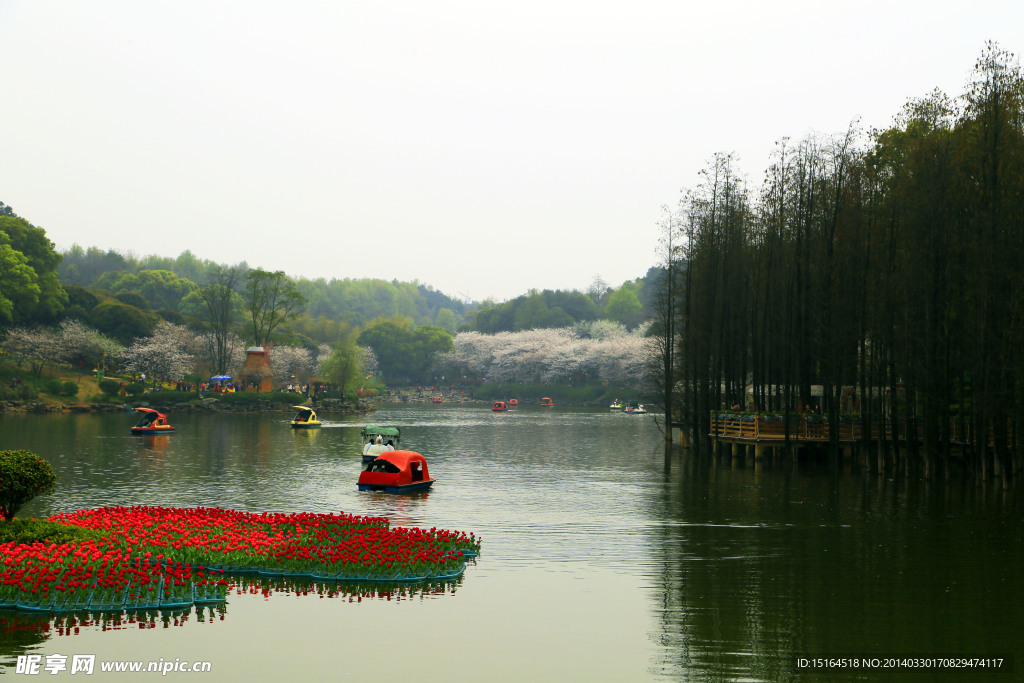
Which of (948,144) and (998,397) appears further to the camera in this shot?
(948,144)

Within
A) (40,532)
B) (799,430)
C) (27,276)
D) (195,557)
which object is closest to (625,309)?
(27,276)

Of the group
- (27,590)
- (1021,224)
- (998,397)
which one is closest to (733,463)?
(998,397)

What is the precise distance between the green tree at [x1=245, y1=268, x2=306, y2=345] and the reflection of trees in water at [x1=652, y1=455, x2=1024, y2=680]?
9286 cm

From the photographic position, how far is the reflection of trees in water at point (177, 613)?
14320mm

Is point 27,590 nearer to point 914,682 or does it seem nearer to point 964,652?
point 914,682

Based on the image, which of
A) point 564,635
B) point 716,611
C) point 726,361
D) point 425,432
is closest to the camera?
point 564,635

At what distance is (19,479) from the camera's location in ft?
57.9

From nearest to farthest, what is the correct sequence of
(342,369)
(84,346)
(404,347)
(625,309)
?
1. (84,346)
2. (342,369)
3. (404,347)
4. (625,309)

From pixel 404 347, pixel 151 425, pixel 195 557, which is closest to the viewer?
pixel 195 557

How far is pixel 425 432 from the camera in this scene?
7288 cm

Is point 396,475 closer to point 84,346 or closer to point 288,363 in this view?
point 84,346

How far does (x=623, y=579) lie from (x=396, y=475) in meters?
16.6

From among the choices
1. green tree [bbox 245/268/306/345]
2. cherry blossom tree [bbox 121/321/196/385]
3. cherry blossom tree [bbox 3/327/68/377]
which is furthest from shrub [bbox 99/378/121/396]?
green tree [bbox 245/268/306/345]

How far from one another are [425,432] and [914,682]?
61.7 meters
